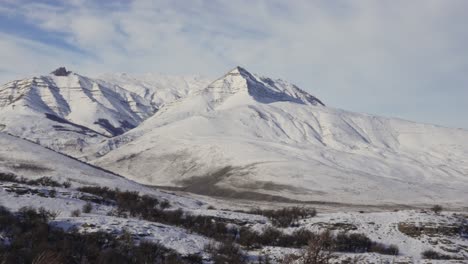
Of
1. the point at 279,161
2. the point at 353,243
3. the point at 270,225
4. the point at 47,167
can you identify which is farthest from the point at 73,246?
the point at 279,161

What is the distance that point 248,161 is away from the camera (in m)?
121

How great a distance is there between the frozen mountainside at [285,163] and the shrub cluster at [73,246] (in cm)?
7328

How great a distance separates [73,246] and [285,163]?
102817 millimetres

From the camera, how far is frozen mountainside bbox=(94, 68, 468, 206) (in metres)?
99.2

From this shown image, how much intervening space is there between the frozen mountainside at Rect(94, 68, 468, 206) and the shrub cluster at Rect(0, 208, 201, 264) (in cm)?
7328

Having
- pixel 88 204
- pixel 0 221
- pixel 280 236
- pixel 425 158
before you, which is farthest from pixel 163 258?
pixel 425 158

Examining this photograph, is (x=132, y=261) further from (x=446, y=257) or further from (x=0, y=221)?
(x=446, y=257)

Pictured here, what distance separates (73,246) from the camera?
16953 mm

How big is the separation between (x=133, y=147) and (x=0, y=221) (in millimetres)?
135824

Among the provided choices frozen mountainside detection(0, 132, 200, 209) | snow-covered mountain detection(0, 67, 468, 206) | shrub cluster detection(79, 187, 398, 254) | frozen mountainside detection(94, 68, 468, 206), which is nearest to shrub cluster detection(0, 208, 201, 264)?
shrub cluster detection(79, 187, 398, 254)

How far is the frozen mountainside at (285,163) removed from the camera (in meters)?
99.2

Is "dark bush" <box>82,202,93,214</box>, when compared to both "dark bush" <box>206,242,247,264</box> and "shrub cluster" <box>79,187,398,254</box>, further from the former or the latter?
"dark bush" <box>206,242,247,264</box>

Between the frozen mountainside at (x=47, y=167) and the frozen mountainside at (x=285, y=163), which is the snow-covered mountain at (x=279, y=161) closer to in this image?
the frozen mountainside at (x=285, y=163)

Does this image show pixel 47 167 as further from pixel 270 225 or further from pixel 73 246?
pixel 73 246
